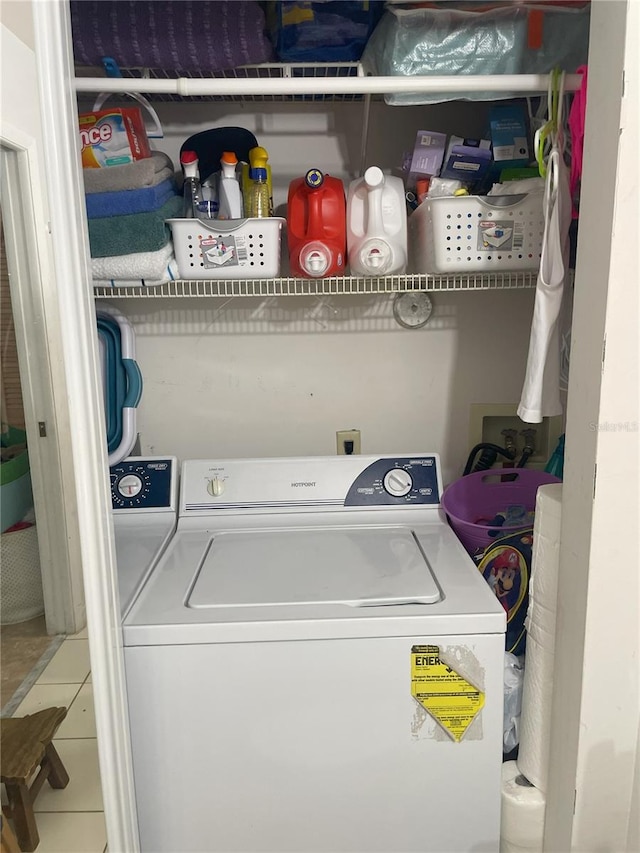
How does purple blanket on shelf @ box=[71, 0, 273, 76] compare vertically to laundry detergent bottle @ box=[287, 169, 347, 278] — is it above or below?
above

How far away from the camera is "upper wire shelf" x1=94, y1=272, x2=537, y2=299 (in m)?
1.76

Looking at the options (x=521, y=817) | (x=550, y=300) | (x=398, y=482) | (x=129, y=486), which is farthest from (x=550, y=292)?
(x=129, y=486)

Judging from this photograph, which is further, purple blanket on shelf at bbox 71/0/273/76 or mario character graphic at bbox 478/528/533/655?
mario character graphic at bbox 478/528/533/655

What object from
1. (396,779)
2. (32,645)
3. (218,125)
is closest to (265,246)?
(218,125)

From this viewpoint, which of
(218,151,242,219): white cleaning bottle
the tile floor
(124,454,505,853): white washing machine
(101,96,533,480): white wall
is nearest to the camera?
the tile floor

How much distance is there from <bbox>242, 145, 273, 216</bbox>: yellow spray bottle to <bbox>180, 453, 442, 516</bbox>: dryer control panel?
29.0 inches

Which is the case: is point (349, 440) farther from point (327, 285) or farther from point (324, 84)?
point (324, 84)

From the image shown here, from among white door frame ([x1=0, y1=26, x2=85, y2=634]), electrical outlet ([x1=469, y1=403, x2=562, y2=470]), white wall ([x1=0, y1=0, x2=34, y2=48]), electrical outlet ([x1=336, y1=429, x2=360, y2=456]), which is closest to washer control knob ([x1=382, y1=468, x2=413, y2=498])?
electrical outlet ([x1=336, y1=429, x2=360, y2=456])

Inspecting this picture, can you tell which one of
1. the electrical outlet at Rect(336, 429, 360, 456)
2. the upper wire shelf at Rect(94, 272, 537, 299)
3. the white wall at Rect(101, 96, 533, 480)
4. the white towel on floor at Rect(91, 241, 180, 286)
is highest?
the white towel on floor at Rect(91, 241, 180, 286)

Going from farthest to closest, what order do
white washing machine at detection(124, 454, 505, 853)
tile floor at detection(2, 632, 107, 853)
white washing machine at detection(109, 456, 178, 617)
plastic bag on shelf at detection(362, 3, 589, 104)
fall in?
white washing machine at detection(109, 456, 178, 617), plastic bag on shelf at detection(362, 3, 589, 104), white washing machine at detection(124, 454, 505, 853), tile floor at detection(2, 632, 107, 853)

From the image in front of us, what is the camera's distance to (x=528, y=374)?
146 cm

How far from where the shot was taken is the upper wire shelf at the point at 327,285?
69.4 inches

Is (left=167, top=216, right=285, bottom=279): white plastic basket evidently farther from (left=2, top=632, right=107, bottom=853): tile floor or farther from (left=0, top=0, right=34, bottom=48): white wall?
(left=2, top=632, right=107, bottom=853): tile floor

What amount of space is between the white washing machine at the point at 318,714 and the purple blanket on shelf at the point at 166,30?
4.24ft
